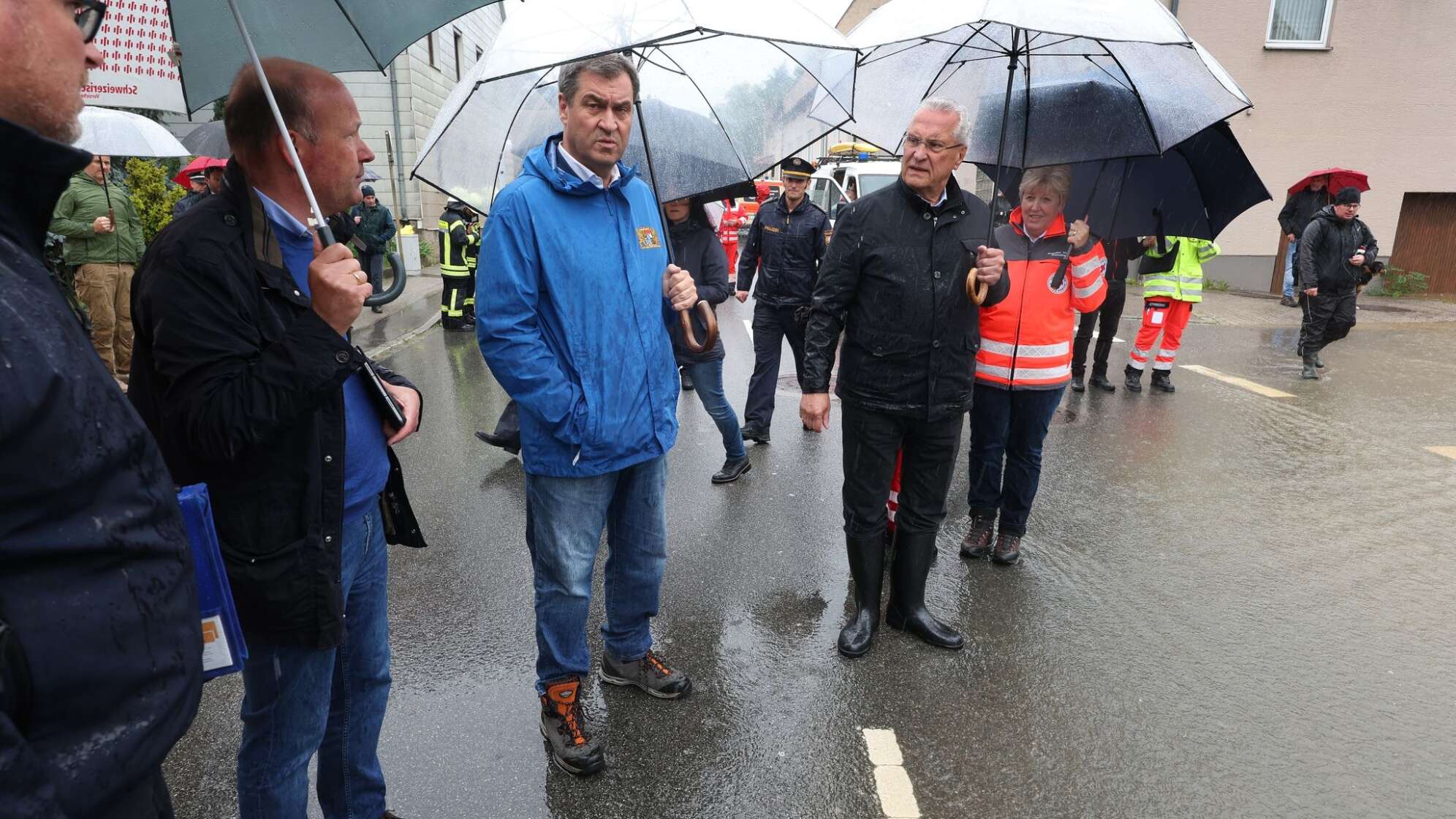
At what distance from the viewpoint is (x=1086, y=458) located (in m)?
6.30

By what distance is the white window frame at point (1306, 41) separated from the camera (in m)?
15.7

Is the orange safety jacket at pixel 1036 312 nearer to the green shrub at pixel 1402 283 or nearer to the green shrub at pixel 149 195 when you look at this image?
the green shrub at pixel 149 195

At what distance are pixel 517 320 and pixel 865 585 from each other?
1897 mm

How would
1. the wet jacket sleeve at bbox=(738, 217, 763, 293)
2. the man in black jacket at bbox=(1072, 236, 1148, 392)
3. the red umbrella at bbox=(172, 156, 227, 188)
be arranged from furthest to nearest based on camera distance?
the man in black jacket at bbox=(1072, 236, 1148, 392) < the red umbrella at bbox=(172, 156, 227, 188) < the wet jacket sleeve at bbox=(738, 217, 763, 293)

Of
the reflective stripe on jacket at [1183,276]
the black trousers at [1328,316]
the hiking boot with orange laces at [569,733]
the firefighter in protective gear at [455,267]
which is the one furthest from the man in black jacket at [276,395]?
the black trousers at [1328,316]

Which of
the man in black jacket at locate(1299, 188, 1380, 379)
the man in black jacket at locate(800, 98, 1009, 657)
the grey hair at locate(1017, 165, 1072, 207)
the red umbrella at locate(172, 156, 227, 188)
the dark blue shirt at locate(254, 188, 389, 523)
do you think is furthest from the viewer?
the man in black jacket at locate(1299, 188, 1380, 379)

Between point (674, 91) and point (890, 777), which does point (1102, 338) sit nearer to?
point (674, 91)

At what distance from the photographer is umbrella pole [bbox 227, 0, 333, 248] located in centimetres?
163

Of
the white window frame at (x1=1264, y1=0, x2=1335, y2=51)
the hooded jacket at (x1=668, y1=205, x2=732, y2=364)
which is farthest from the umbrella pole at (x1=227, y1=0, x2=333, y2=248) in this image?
the white window frame at (x1=1264, y1=0, x2=1335, y2=51)

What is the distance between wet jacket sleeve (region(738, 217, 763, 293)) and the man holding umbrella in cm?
528

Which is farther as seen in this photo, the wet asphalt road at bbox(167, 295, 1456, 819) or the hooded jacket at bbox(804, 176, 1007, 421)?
the hooded jacket at bbox(804, 176, 1007, 421)

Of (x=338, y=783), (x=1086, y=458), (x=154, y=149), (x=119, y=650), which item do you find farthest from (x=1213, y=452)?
(x=154, y=149)

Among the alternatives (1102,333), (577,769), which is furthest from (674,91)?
(1102,333)

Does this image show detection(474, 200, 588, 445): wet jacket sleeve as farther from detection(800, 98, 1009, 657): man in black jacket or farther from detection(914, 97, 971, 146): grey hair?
detection(914, 97, 971, 146): grey hair
